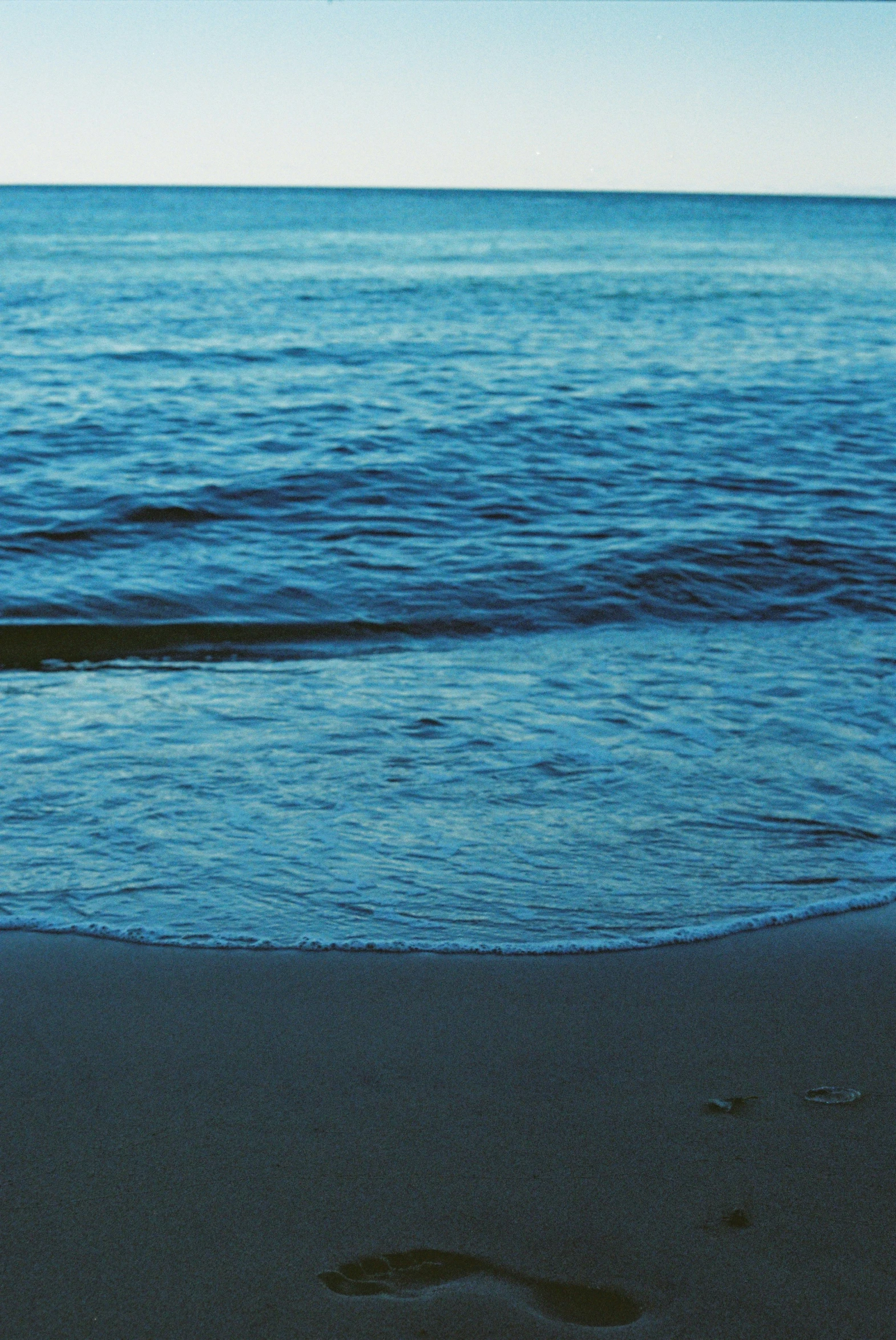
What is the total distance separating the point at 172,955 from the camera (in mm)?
3527

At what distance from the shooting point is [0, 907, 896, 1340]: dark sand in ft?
7.52

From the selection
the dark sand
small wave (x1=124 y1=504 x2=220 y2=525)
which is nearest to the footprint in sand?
the dark sand

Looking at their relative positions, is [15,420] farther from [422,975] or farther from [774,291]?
[774,291]

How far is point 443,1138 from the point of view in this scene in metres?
2.74

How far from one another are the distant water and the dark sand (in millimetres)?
303

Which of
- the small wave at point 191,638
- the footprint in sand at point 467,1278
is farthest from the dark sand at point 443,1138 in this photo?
the small wave at point 191,638

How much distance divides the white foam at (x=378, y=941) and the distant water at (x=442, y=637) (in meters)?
0.02

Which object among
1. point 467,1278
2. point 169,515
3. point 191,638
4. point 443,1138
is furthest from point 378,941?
point 169,515

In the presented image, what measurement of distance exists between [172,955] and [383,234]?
199ft

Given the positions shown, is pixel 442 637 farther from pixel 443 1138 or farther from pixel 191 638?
pixel 443 1138

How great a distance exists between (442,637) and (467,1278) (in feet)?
16.1

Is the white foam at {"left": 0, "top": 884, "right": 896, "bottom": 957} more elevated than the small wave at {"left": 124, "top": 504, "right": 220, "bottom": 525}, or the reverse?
the small wave at {"left": 124, "top": 504, "right": 220, "bottom": 525}

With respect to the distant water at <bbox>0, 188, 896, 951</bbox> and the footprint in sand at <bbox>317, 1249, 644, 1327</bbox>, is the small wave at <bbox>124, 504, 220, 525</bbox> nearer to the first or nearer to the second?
the distant water at <bbox>0, 188, 896, 951</bbox>

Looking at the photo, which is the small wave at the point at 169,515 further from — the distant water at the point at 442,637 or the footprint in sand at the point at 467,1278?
the footprint in sand at the point at 467,1278
